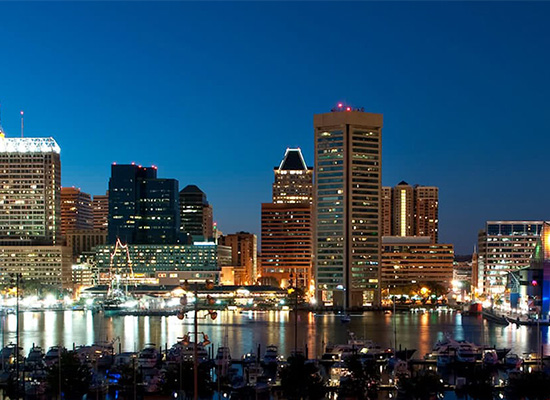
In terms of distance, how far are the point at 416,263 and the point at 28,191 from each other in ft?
247

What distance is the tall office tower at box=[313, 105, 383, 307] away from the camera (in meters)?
125

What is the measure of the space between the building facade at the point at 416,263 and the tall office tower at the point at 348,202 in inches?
1102

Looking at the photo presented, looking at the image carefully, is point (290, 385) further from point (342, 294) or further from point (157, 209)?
point (157, 209)

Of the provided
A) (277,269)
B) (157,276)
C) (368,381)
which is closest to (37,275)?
(157,276)

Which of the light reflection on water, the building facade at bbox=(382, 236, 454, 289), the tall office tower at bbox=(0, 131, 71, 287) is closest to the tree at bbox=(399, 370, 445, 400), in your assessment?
the light reflection on water

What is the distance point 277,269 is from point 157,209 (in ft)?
→ 94.8

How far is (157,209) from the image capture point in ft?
590

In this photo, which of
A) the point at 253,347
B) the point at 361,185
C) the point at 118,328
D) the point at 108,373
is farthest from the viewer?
the point at 361,185

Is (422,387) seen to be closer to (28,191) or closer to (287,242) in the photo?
(28,191)

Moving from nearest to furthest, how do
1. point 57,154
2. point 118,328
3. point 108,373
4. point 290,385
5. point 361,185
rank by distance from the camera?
point 290,385 < point 108,373 < point 118,328 < point 361,185 < point 57,154

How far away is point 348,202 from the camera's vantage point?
4970 inches

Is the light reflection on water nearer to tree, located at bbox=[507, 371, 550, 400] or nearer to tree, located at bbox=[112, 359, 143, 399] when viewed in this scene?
tree, located at bbox=[112, 359, 143, 399]

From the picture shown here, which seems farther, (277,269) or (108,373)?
(277,269)

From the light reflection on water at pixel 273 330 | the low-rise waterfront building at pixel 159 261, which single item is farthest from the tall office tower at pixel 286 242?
the light reflection on water at pixel 273 330
